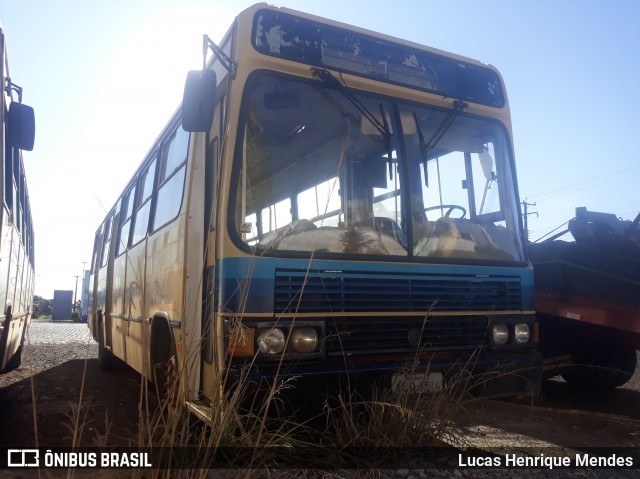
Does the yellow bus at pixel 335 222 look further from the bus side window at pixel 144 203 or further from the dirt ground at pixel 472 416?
the bus side window at pixel 144 203

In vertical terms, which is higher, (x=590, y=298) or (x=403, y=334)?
(x=590, y=298)

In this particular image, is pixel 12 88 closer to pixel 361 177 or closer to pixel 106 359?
pixel 361 177

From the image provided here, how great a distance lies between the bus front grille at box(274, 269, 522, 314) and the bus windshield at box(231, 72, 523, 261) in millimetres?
187

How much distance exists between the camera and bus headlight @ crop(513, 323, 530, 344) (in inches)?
190

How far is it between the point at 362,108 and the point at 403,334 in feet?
5.66

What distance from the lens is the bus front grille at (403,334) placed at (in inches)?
162

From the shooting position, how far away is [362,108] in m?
4.64

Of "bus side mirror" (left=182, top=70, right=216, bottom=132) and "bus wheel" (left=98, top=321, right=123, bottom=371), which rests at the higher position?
"bus side mirror" (left=182, top=70, right=216, bottom=132)

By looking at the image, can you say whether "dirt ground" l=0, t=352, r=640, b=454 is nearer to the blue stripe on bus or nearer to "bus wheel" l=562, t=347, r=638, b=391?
"bus wheel" l=562, t=347, r=638, b=391

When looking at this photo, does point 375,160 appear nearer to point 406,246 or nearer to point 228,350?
point 406,246

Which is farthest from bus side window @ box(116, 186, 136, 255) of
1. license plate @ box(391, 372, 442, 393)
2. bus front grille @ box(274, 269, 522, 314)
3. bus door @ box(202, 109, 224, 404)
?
license plate @ box(391, 372, 442, 393)

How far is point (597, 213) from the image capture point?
27.7 feet

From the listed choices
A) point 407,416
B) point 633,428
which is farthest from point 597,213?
point 407,416

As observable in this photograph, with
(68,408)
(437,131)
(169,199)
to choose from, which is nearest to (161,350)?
(169,199)
